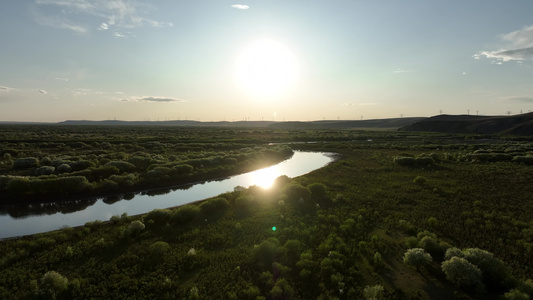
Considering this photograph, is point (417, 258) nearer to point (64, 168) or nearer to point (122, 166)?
point (122, 166)

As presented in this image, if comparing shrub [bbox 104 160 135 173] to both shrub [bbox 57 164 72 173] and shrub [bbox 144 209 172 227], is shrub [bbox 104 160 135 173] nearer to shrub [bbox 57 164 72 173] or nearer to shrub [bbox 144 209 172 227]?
shrub [bbox 57 164 72 173]

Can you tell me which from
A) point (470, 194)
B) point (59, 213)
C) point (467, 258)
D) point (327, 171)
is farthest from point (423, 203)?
point (59, 213)

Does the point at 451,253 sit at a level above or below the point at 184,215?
below

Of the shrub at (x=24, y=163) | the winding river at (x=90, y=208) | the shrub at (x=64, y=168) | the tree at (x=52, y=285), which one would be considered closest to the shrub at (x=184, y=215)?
the winding river at (x=90, y=208)

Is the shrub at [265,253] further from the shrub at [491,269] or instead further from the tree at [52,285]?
the shrub at [491,269]

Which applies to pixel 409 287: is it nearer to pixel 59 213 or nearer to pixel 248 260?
pixel 248 260

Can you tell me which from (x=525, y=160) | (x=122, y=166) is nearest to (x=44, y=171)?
(x=122, y=166)
